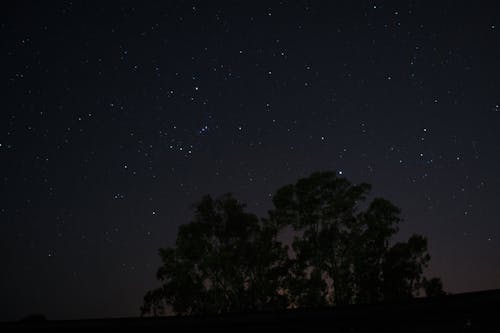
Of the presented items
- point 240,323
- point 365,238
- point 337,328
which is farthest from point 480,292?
point 365,238

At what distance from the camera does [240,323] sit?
316 inches

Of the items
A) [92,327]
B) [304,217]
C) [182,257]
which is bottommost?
[92,327]

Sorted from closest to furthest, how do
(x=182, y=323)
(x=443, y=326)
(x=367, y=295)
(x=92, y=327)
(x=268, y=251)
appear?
(x=443, y=326), (x=182, y=323), (x=92, y=327), (x=367, y=295), (x=268, y=251)

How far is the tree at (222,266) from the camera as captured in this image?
64.7 ft

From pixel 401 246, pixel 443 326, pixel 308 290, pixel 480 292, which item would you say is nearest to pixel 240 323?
pixel 443 326

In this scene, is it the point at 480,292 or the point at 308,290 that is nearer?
the point at 480,292

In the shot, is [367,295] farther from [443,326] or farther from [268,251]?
[443,326]

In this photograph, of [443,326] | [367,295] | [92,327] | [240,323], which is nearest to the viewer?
[443,326]

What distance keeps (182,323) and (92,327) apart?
2.21m

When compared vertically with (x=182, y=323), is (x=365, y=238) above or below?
above

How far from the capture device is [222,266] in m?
20.1

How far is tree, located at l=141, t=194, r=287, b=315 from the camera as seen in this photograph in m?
19.7

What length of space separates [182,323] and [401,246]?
1402 centimetres

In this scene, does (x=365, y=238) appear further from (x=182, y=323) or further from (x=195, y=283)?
(x=182, y=323)
